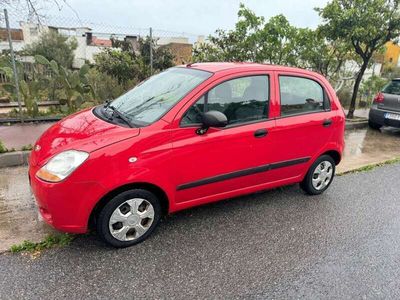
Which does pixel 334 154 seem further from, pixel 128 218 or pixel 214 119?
pixel 128 218

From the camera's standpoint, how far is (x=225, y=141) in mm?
3373

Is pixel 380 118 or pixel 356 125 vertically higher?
pixel 380 118

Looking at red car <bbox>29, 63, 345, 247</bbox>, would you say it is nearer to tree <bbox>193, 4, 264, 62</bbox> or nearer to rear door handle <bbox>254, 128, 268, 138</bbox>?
rear door handle <bbox>254, 128, 268, 138</bbox>

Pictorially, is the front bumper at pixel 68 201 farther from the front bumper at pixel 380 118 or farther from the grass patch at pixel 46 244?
the front bumper at pixel 380 118

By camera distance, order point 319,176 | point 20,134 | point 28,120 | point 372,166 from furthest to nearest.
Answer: point 28,120 < point 20,134 < point 372,166 < point 319,176

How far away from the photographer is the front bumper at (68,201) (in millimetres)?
2737

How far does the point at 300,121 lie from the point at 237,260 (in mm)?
1850

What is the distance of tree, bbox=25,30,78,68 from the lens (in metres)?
28.5

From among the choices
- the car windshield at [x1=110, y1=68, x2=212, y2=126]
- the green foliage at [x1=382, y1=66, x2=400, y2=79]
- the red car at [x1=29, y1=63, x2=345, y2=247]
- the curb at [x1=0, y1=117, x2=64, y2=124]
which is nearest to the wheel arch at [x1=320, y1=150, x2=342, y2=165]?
the red car at [x1=29, y1=63, x2=345, y2=247]

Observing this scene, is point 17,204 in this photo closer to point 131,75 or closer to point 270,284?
point 270,284

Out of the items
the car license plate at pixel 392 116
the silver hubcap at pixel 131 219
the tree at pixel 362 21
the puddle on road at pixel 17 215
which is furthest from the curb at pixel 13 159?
the car license plate at pixel 392 116

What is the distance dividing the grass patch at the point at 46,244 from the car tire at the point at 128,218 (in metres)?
0.42

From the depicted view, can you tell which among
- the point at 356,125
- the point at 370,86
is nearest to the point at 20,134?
the point at 356,125

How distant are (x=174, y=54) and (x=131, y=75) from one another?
402 cm
